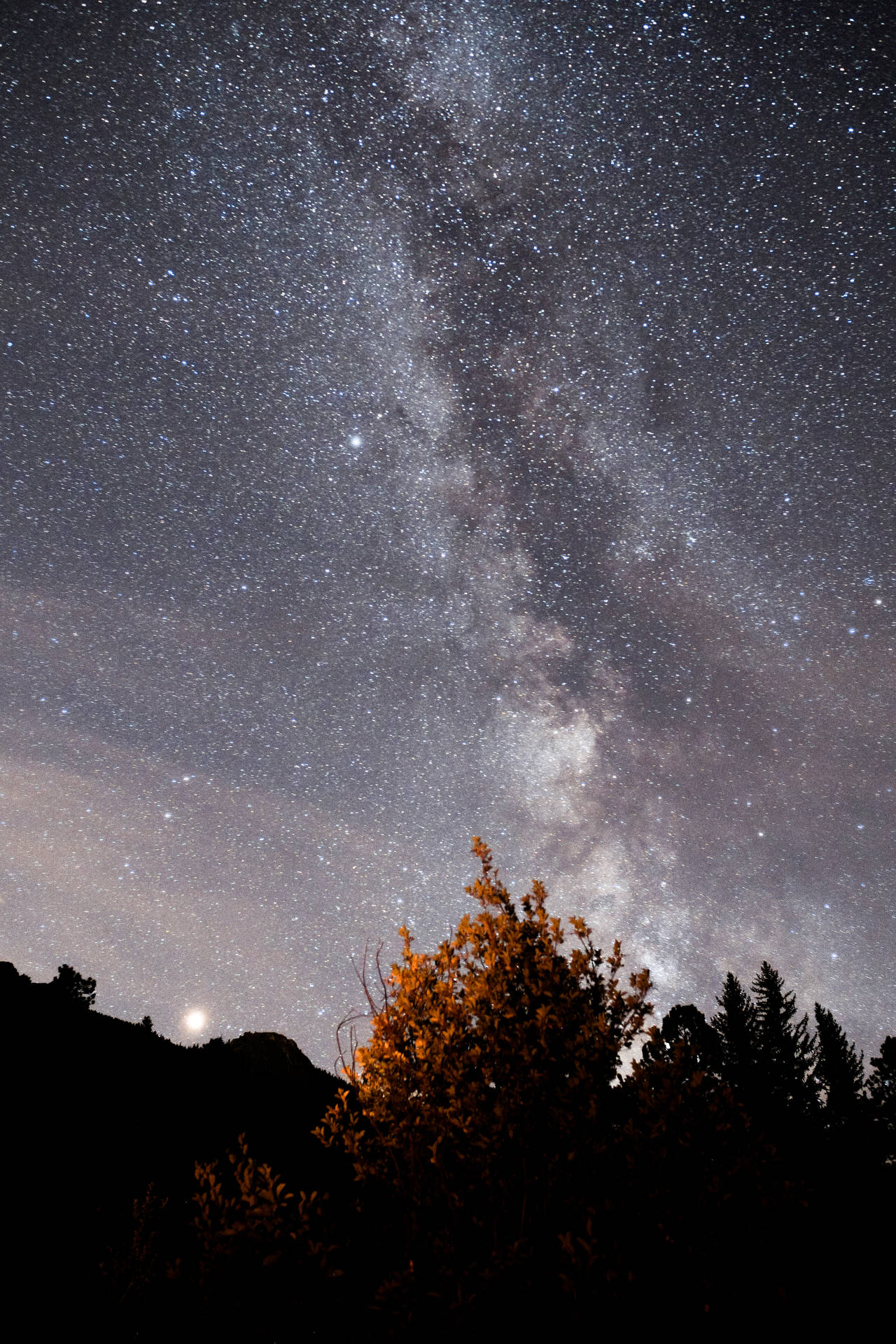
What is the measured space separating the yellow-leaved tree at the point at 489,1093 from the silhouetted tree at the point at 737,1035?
124 feet

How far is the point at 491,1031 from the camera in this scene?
501cm

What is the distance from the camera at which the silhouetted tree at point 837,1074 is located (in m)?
34.8

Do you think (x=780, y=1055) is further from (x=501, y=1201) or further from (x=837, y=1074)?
(x=501, y=1201)

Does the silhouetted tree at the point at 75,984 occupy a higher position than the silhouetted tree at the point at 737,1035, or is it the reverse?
the silhouetted tree at the point at 737,1035

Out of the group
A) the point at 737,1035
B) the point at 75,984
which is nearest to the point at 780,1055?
the point at 737,1035

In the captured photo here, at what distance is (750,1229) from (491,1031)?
211cm

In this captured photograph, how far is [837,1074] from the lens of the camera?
36656 millimetres

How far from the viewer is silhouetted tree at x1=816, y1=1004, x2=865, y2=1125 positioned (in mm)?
34750

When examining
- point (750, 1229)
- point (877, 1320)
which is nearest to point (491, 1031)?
point (750, 1229)

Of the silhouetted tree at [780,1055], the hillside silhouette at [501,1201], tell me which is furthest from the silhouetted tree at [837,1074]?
the hillside silhouette at [501,1201]

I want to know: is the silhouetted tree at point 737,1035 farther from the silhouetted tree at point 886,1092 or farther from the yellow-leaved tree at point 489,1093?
the yellow-leaved tree at point 489,1093

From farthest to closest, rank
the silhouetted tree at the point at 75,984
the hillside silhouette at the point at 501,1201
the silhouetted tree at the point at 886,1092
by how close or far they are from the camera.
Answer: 1. the silhouetted tree at the point at 886,1092
2. the silhouetted tree at the point at 75,984
3. the hillside silhouette at the point at 501,1201

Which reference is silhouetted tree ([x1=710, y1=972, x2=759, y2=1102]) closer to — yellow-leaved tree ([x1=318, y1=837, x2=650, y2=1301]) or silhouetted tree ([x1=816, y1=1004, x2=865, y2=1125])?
silhouetted tree ([x1=816, y1=1004, x2=865, y2=1125])

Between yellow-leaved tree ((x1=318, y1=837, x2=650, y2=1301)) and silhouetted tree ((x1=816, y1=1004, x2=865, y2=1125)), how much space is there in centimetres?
4081
